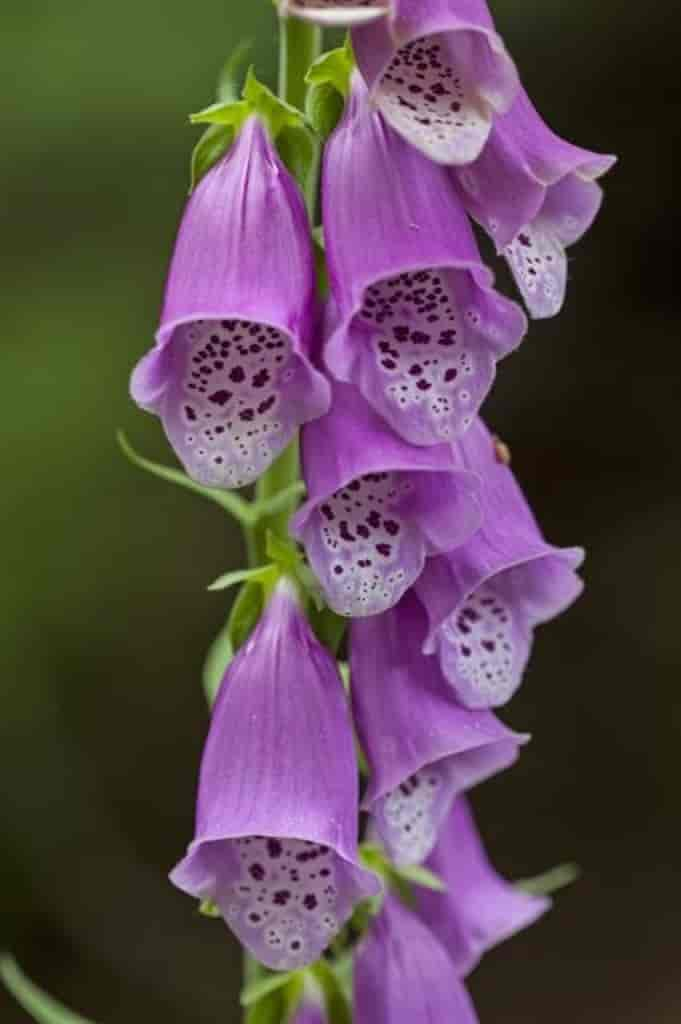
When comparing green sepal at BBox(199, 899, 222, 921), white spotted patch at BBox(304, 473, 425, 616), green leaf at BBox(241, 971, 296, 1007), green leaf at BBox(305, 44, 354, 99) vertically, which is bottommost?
green leaf at BBox(241, 971, 296, 1007)

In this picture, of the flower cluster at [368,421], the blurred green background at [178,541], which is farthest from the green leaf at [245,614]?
the blurred green background at [178,541]

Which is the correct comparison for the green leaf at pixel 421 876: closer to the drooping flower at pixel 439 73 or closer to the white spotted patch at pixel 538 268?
the white spotted patch at pixel 538 268

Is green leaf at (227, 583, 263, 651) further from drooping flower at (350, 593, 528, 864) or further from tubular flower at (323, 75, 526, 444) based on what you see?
tubular flower at (323, 75, 526, 444)

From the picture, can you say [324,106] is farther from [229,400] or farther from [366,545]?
[366,545]

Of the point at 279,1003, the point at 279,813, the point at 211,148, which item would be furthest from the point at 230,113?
the point at 279,1003

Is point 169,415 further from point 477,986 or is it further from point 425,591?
point 477,986

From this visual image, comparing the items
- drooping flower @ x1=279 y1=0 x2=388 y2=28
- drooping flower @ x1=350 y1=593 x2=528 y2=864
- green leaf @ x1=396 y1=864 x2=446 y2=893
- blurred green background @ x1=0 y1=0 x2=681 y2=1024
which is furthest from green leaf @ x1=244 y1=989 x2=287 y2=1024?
blurred green background @ x1=0 y1=0 x2=681 y2=1024
